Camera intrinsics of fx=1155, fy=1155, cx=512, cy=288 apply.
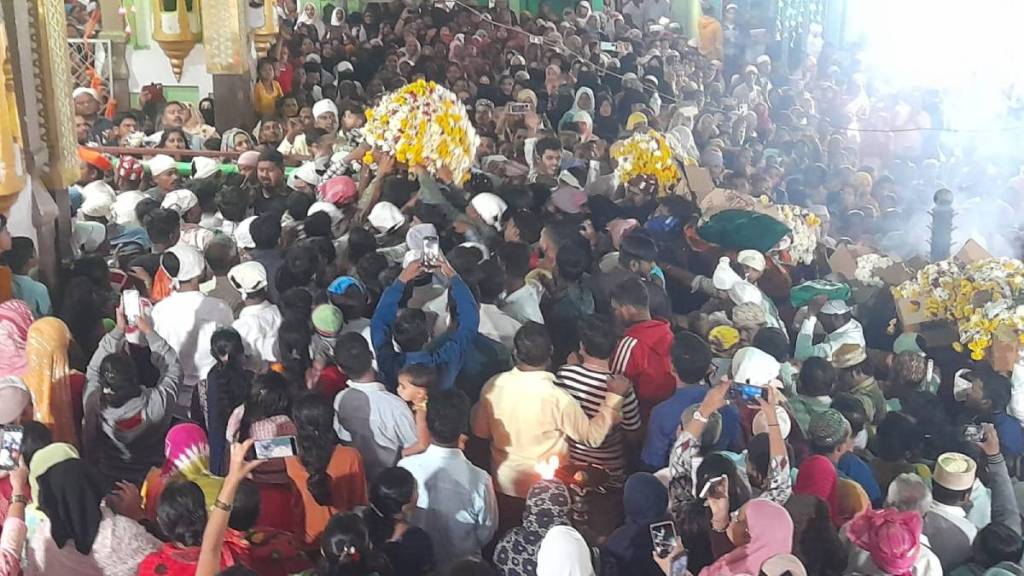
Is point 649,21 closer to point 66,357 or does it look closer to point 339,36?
point 339,36

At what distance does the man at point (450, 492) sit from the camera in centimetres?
337

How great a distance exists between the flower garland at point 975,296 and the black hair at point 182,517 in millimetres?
3248

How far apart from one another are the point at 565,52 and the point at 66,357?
9530mm

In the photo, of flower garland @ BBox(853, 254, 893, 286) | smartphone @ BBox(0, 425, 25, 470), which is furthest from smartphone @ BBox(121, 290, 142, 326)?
flower garland @ BBox(853, 254, 893, 286)

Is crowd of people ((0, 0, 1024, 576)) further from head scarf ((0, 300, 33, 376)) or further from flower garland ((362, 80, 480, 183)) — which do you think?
flower garland ((362, 80, 480, 183))

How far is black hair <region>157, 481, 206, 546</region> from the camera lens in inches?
114

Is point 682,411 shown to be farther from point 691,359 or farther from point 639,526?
point 639,526

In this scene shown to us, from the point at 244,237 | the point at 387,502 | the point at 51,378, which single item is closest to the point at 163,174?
the point at 244,237

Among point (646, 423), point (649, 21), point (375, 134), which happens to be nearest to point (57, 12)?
point (375, 134)

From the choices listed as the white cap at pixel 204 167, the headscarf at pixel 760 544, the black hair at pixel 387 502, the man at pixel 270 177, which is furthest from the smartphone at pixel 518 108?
the headscarf at pixel 760 544

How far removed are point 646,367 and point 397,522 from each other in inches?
54.5

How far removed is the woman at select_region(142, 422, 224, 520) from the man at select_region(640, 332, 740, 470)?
1390 mm

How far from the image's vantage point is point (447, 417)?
134 inches

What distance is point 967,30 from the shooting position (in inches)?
480
